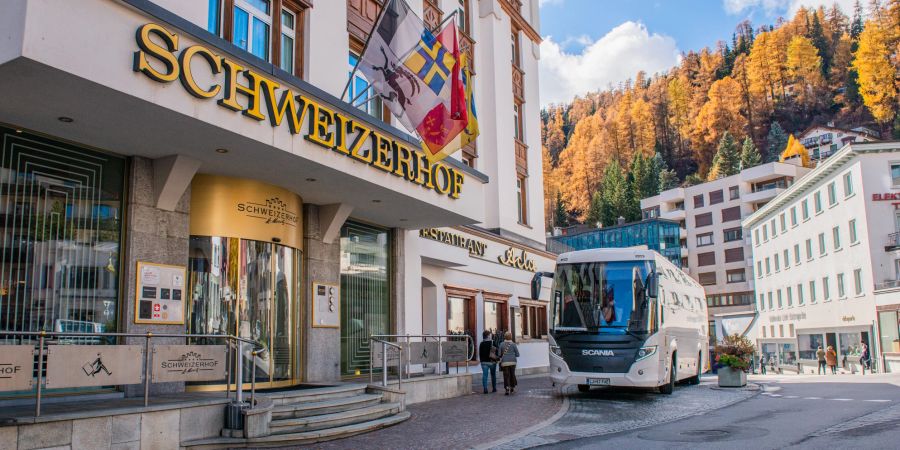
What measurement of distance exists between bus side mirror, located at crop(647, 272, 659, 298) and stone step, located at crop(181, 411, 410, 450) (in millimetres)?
7580

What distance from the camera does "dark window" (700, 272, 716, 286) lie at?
88188 millimetres

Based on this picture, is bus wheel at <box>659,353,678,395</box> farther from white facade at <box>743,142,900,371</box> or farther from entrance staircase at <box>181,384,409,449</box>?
white facade at <box>743,142,900,371</box>

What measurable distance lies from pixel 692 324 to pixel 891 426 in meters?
11.1

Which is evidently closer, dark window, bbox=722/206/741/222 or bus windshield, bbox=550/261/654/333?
bus windshield, bbox=550/261/654/333

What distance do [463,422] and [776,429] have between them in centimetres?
510

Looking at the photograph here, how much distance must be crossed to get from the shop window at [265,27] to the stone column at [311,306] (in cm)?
335

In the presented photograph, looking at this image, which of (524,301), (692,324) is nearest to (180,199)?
(692,324)

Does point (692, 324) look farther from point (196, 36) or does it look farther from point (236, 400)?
point (196, 36)

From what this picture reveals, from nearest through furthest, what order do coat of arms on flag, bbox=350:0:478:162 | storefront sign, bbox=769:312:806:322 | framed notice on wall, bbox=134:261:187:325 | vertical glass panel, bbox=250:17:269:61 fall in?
framed notice on wall, bbox=134:261:187:325
coat of arms on flag, bbox=350:0:478:162
vertical glass panel, bbox=250:17:269:61
storefront sign, bbox=769:312:806:322

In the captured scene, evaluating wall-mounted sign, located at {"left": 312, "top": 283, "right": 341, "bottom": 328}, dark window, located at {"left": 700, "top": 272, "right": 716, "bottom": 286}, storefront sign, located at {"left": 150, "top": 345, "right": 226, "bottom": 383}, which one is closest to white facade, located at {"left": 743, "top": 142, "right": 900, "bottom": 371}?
dark window, located at {"left": 700, "top": 272, "right": 716, "bottom": 286}

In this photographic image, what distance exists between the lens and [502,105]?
A: 1106 inches

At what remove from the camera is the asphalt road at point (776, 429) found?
9.52m

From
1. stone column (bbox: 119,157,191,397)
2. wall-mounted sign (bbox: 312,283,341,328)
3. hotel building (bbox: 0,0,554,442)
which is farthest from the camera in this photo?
wall-mounted sign (bbox: 312,283,341,328)

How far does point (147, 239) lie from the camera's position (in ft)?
38.5
